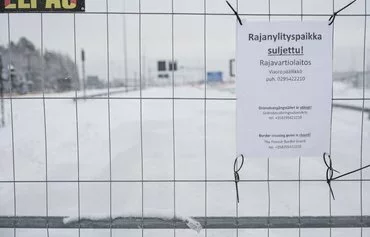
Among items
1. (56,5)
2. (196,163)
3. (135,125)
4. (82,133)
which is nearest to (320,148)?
(56,5)

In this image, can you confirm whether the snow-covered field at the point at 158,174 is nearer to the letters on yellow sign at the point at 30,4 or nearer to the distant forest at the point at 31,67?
the distant forest at the point at 31,67

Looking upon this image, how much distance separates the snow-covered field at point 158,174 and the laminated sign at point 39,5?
594mm

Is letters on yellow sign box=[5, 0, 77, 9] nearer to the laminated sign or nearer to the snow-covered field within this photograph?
the laminated sign

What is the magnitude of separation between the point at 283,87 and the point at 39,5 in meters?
1.70

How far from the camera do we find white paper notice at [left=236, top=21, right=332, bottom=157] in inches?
103

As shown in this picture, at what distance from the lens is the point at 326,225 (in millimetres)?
2768

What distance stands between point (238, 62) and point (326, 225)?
1295 mm

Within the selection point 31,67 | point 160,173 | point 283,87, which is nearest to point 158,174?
point 160,173

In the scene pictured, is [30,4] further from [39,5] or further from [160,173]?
[160,173]

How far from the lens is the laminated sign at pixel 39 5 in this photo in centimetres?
260

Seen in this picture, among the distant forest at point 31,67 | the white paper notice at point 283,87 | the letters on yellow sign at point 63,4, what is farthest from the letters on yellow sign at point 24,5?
the white paper notice at point 283,87

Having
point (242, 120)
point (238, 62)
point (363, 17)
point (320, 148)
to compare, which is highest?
point (363, 17)

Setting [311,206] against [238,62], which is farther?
[311,206]

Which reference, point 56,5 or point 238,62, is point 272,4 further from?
point 56,5
